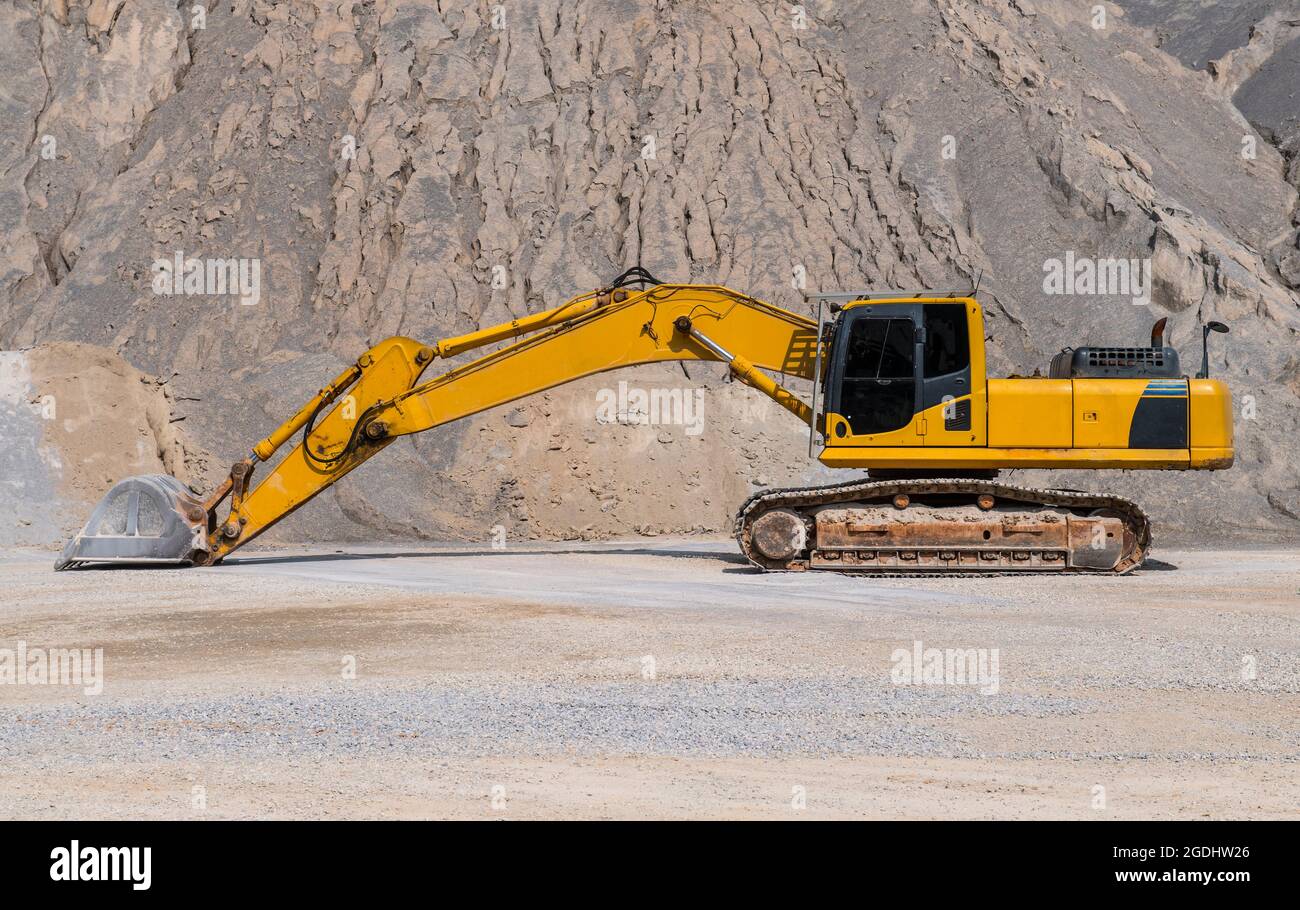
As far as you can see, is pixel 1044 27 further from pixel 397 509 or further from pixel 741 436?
pixel 397 509

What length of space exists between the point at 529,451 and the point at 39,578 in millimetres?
10472

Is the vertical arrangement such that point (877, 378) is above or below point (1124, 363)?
below

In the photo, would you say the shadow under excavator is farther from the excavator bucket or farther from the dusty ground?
the dusty ground

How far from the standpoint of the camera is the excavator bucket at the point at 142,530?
16.5 m

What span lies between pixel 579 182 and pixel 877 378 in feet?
59.2

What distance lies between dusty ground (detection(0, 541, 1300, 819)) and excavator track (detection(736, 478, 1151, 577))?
99 centimetres

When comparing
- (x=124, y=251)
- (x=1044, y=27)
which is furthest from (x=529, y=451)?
(x=1044, y=27)

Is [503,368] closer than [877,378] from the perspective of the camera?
No

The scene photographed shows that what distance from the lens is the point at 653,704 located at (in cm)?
802

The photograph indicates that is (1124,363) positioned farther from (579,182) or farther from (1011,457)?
(579,182)

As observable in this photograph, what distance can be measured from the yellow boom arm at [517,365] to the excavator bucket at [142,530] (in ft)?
0.96

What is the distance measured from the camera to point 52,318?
31.1 meters

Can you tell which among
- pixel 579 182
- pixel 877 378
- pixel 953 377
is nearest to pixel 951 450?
pixel 953 377

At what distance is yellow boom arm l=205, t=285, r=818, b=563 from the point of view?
16859 millimetres
